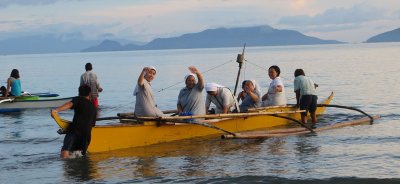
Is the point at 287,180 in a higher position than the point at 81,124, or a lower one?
lower

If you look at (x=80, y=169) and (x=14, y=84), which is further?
(x=14, y=84)

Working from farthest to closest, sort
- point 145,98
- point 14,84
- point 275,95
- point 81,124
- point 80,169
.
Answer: point 14,84 → point 275,95 → point 145,98 → point 80,169 → point 81,124

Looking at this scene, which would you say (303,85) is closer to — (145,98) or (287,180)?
(145,98)

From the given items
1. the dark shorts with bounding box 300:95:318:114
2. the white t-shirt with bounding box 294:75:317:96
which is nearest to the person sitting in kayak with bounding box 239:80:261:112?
the white t-shirt with bounding box 294:75:317:96

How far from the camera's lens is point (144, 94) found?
632 inches

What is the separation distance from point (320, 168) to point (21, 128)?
14.0 metres

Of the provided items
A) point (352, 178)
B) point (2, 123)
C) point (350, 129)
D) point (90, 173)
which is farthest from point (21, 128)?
point (352, 178)

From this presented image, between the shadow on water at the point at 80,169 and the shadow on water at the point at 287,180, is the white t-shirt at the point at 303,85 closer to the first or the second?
the shadow on water at the point at 287,180

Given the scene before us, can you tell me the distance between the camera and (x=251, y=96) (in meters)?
19.1

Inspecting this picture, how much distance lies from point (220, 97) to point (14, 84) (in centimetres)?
1339

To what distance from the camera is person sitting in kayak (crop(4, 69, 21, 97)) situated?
27109 mm

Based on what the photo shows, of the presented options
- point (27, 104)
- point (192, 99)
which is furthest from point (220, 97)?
point (27, 104)

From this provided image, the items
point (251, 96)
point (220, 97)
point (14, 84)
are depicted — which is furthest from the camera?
point (14, 84)

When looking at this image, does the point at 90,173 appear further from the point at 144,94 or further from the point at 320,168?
the point at 320,168
